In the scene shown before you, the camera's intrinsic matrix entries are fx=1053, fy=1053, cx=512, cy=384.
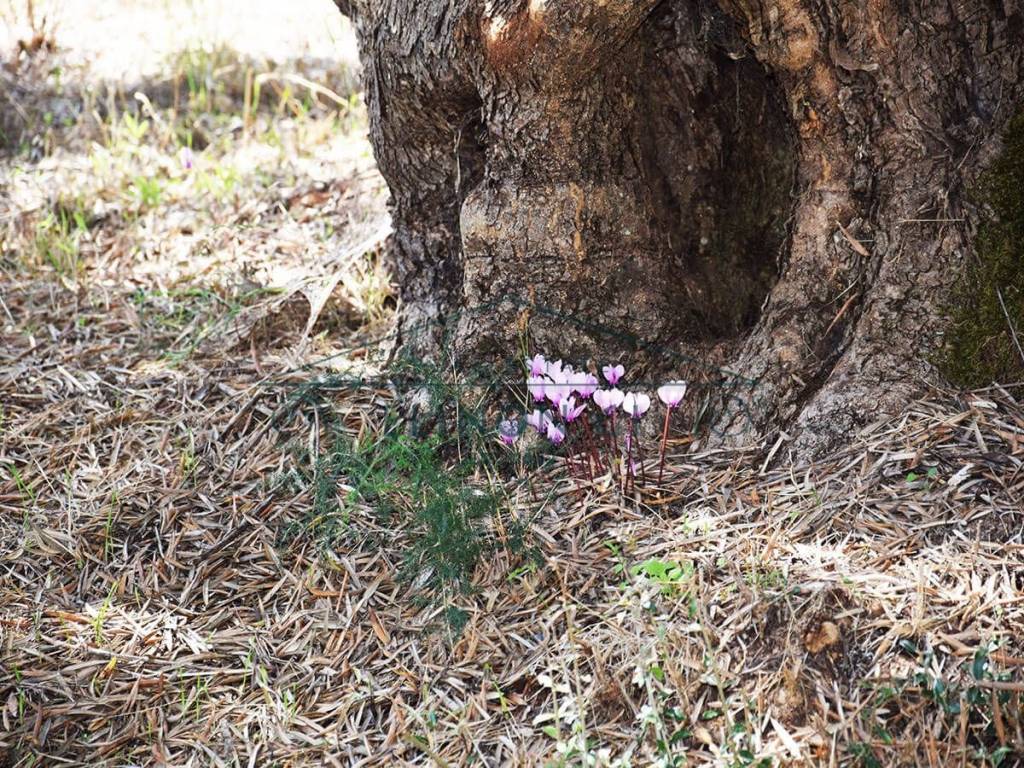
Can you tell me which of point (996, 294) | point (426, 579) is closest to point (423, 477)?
point (426, 579)

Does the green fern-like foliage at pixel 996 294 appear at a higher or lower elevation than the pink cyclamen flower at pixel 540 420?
higher

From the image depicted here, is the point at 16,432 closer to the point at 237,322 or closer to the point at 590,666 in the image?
the point at 237,322

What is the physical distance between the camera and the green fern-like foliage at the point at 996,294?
7.70 ft

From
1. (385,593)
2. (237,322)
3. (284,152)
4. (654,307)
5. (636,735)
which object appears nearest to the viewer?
(636,735)

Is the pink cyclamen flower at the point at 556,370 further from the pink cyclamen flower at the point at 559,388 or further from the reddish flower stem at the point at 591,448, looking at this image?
the reddish flower stem at the point at 591,448

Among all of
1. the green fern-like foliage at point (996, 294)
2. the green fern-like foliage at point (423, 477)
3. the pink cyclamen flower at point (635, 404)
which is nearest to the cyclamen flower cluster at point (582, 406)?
the pink cyclamen flower at point (635, 404)

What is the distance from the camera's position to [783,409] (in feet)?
8.51

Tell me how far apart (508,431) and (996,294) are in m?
1.19

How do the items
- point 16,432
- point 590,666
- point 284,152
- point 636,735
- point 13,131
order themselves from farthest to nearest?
point 13,131, point 284,152, point 16,432, point 590,666, point 636,735

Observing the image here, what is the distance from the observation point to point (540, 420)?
2652 mm

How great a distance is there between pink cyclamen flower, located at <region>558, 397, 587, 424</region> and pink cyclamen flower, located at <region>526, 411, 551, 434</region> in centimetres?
8

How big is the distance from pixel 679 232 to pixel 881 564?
1078mm

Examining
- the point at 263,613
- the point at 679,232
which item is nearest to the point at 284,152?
the point at 679,232

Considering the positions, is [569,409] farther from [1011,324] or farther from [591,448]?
[1011,324]
